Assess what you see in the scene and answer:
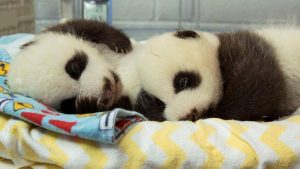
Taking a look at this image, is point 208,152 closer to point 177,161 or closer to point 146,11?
point 177,161

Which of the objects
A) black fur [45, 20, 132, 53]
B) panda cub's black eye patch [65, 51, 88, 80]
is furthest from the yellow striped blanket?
black fur [45, 20, 132, 53]

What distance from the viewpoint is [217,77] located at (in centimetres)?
78

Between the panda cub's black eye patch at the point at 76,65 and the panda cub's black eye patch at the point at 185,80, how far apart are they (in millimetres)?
202

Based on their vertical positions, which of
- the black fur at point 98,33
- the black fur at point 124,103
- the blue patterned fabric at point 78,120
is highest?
the black fur at point 98,33

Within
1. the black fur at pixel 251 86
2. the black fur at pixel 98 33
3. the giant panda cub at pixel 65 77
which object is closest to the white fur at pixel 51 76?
the giant panda cub at pixel 65 77

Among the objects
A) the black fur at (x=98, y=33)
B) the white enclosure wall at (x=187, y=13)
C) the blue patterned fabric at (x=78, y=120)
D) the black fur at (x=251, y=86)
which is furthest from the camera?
the white enclosure wall at (x=187, y=13)

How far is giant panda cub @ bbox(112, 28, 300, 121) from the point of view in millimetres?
Answer: 749

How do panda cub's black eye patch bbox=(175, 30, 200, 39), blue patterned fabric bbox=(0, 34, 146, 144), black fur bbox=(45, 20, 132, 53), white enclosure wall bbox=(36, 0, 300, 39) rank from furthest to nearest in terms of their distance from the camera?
white enclosure wall bbox=(36, 0, 300, 39) → black fur bbox=(45, 20, 132, 53) → panda cub's black eye patch bbox=(175, 30, 200, 39) → blue patterned fabric bbox=(0, 34, 146, 144)

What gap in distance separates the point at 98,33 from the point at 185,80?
0.31m

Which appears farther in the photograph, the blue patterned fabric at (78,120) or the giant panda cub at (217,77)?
the giant panda cub at (217,77)

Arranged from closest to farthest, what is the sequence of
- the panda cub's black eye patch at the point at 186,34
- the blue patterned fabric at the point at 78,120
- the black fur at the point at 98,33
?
the blue patterned fabric at the point at 78,120
the panda cub's black eye patch at the point at 186,34
the black fur at the point at 98,33

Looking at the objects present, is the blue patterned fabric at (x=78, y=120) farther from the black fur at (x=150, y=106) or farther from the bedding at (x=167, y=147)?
the black fur at (x=150, y=106)

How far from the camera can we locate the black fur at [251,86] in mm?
745

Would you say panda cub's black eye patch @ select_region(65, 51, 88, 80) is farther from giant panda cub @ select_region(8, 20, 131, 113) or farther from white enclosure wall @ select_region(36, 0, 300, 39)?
white enclosure wall @ select_region(36, 0, 300, 39)
